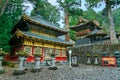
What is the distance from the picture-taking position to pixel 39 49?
668 inches

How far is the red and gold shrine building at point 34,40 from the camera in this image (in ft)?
50.5

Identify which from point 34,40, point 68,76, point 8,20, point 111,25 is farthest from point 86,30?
point 68,76

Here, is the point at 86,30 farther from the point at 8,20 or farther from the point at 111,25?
the point at 8,20

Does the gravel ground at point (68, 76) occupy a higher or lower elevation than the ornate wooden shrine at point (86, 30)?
lower

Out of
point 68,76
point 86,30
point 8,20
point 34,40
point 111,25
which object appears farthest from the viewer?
point 86,30

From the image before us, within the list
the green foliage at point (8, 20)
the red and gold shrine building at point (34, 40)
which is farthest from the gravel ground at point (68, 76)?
the green foliage at point (8, 20)

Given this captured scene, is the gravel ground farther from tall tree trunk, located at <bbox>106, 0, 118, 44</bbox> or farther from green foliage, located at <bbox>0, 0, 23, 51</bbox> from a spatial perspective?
green foliage, located at <bbox>0, 0, 23, 51</bbox>

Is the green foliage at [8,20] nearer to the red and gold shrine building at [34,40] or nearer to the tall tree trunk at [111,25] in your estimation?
the red and gold shrine building at [34,40]

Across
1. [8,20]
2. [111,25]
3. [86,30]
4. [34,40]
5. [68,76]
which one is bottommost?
[68,76]

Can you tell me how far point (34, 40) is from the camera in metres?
16.2

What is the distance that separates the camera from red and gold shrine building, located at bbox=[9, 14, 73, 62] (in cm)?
1540

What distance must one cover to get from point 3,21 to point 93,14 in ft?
143

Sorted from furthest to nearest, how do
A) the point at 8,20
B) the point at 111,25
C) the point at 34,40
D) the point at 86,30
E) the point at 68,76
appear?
the point at 86,30, the point at 8,20, the point at 111,25, the point at 34,40, the point at 68,76

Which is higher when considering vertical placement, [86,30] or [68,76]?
[86,30]
